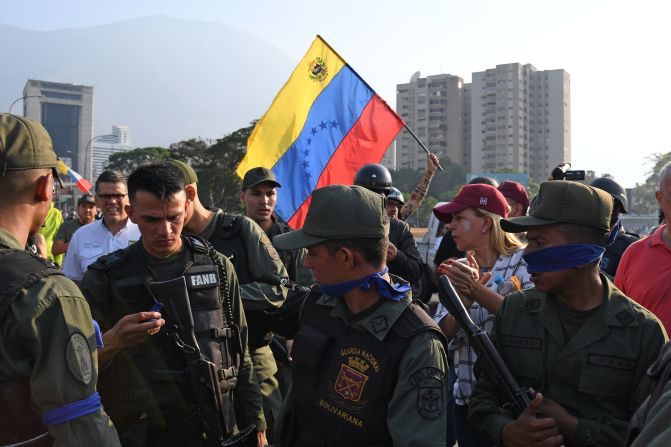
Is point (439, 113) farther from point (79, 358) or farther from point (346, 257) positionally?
point (79, 358)

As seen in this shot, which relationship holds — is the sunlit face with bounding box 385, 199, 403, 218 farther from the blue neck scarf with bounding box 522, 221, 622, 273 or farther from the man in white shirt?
the blue neck scarf with bounding box 522, 221, 622, 273

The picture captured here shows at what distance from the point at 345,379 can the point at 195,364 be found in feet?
2.77

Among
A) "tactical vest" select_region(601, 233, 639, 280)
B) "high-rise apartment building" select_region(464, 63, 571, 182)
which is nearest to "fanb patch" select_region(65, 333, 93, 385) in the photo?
"tactical vest" select_region(601, 233, 639, 280)

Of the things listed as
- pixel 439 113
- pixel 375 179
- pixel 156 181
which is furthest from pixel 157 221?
pixel 439 113

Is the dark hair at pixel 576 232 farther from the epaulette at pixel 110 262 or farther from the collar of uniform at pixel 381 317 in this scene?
the epaulette at pixel 110 262

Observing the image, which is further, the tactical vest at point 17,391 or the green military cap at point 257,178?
the green military cap at point 257,178

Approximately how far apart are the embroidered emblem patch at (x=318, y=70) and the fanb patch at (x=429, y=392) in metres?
5.68

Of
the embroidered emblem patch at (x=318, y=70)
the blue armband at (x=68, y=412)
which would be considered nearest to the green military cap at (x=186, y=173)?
the blue armband at (x=68, y=412)

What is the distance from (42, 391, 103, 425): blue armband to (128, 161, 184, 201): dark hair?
56.5 inches

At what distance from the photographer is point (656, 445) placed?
1.40 metres

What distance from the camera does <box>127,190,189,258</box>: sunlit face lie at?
316 centimetres

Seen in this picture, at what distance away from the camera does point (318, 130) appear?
7.27 m

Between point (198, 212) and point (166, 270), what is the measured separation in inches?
34.7

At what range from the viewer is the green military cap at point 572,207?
2.66 metres
